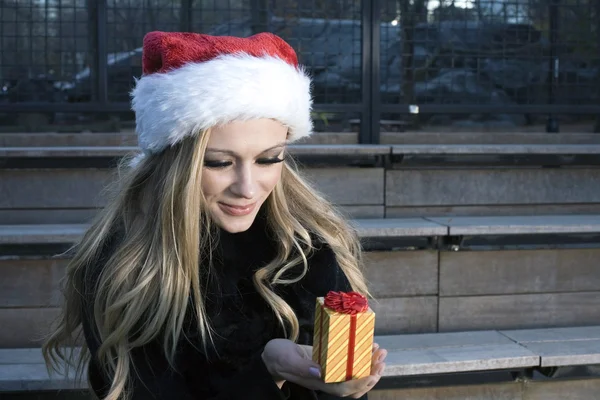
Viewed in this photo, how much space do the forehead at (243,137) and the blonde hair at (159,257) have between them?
31mm

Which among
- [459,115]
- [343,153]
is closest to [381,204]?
[343,153]

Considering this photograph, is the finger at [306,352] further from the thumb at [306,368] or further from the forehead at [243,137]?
the forehead at [243,137]

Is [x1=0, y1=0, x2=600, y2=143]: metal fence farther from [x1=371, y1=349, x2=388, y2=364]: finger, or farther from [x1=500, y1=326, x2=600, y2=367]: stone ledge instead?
[x1=371, y1=349, x2=388, y2=364]: finger

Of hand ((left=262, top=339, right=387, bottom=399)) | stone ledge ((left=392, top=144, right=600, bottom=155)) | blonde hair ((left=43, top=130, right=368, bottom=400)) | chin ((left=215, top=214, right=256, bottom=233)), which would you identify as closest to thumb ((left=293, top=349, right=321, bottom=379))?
hand ((left=262, top=339, right=387, bottom=399))

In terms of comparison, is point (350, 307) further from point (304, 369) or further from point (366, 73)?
point (366, 73)

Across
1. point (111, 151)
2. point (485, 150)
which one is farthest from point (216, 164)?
point (485, 150)

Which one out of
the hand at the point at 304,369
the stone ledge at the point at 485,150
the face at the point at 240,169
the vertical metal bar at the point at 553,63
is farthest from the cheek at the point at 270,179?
the vertical metal bar at the point at 553,63

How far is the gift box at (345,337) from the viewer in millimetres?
1586

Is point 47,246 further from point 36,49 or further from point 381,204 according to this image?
point 381,204

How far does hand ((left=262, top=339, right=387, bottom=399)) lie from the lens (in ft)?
5.48

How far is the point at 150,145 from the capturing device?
6.44 ft

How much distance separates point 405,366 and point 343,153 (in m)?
0.97

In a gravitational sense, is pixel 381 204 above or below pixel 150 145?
below

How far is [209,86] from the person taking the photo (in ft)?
6.18
